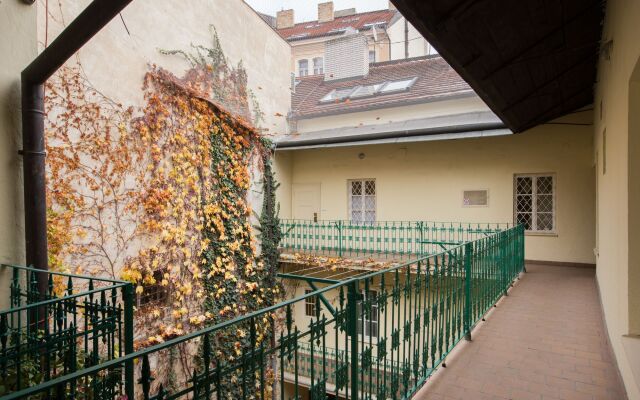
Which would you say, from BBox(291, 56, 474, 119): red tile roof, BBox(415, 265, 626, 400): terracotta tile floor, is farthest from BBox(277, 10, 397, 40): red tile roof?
BBox(415, 265, 626, 400): terracotta tile floor

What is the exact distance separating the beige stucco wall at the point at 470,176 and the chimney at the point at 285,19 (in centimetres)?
1977

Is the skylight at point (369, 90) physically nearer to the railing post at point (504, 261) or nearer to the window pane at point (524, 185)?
the window pane at point (524, 185)

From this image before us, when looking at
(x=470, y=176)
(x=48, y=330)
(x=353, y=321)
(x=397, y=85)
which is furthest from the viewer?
(x=397, y=85)

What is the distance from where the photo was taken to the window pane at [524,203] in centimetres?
1104

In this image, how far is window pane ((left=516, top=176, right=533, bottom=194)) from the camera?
11.1m

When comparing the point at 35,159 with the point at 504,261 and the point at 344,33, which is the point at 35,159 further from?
the point at 344,33

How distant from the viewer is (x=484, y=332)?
5.20 meters

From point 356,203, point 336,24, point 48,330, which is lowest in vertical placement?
point 48,330

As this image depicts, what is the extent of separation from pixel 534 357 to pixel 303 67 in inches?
1040

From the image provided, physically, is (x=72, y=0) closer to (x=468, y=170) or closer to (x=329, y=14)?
(x=468, y=170)

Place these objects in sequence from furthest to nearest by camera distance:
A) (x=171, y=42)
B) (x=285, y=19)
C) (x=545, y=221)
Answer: (x=285, y=19) < (x=545, y=221) < (x=171, y=42)

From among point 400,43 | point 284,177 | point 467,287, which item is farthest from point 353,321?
point 400,43

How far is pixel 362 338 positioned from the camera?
108 inches

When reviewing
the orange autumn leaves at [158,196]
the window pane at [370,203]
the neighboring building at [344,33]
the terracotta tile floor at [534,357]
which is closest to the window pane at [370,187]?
the window pane at [370,203]
